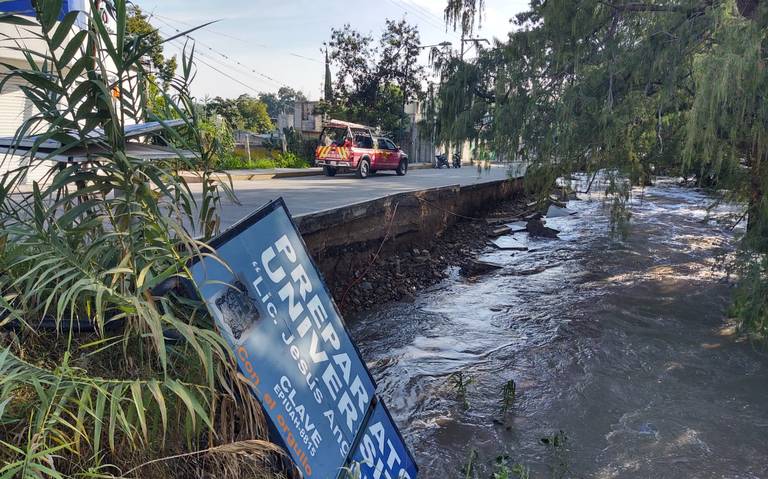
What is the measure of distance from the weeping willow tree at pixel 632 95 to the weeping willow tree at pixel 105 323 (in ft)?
13.2

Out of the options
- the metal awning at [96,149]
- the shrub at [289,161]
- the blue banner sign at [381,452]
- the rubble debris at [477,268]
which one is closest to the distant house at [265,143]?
the shrub at [289,161]

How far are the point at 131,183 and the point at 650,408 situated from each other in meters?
4.63

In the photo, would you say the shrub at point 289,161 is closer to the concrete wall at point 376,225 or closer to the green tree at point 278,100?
the concrete wall at point 376,225

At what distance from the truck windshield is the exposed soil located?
6239mm

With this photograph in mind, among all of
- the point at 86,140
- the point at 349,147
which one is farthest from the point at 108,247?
the point at 349,147

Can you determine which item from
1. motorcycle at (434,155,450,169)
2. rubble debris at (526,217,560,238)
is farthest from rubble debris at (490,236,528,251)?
motorcycle at (434,155,450,169)

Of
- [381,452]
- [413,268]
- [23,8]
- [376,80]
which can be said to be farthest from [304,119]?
[381,452]

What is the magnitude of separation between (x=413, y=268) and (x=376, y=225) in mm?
1022

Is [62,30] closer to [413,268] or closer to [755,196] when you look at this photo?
[755,196]

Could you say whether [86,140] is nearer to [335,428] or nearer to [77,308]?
[77,308]

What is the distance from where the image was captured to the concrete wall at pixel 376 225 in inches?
288

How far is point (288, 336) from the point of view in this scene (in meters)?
2.27

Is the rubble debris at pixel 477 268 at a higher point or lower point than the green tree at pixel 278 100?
lower

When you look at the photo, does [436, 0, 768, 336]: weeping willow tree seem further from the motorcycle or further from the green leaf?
the motorcycle
